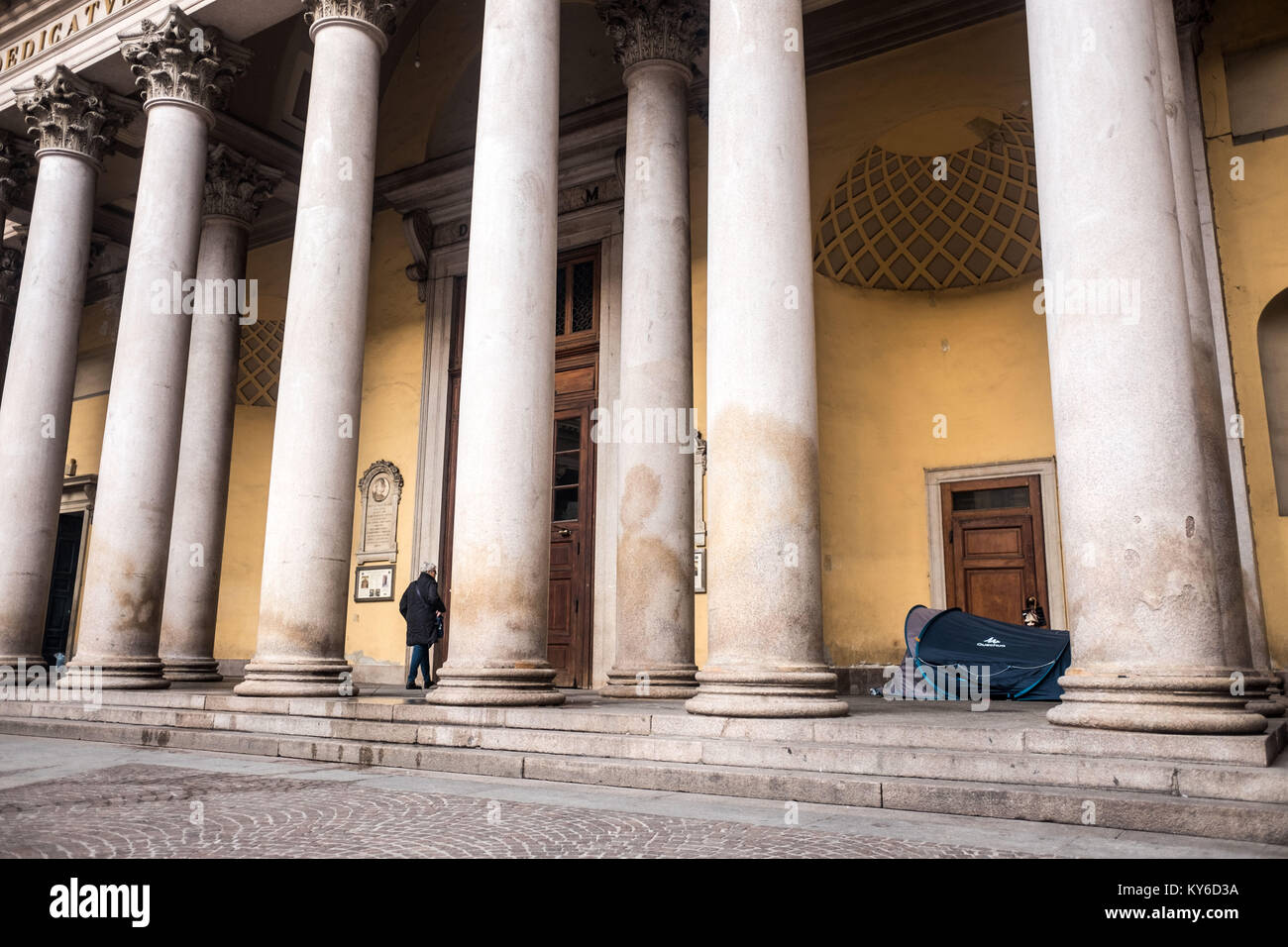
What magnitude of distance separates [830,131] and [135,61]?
9722 mm

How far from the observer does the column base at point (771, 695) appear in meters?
6.96

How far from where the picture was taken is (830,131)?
14656 millimetres

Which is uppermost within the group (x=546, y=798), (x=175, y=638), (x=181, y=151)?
(x=181, y=151)

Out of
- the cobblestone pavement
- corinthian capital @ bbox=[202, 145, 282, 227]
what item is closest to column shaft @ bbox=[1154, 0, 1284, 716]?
the cobblestone pavement

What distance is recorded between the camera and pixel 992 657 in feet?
37.1

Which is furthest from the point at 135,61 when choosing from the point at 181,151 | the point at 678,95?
the point at 678,95

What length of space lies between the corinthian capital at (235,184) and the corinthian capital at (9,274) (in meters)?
6.17

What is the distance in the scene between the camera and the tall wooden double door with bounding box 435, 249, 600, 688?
1489 centimetres

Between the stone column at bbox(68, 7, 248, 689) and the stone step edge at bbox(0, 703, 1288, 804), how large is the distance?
240 centimetres

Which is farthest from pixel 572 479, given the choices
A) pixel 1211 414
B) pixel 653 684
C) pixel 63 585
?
pixel 63 585

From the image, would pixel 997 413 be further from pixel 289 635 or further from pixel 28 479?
pixel 28 479

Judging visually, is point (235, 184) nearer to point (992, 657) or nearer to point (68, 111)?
point (68, 111)

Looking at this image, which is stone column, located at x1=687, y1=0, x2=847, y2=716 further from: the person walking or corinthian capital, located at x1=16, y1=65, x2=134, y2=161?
corinthian capital, located at x1=16, y1=65, x2=134, y2=161

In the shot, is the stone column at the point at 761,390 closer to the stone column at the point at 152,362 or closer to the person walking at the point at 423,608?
the person walking at the point at 423,608
